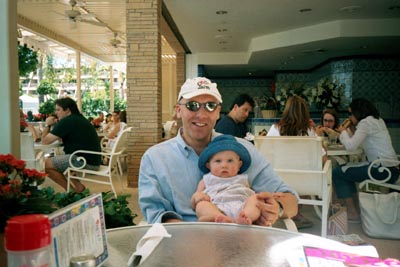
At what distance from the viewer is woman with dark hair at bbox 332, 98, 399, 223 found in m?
4.10

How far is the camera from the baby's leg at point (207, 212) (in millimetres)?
1521

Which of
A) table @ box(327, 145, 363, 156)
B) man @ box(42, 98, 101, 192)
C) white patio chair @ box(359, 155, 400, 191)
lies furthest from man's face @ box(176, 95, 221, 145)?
man @ box(42, 98, 101, 192)

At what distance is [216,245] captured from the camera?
1.10 metres

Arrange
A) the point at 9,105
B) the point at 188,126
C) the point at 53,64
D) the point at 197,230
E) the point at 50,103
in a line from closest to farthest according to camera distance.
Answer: the point at 197,230, the point at 188,126, the point at 9,105, the point at 50,103, the point at 53,64

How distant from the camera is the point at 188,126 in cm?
191

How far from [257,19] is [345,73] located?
3527mm

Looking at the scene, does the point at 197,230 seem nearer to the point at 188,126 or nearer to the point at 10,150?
the point at 188,126

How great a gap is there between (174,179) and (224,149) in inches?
10.7

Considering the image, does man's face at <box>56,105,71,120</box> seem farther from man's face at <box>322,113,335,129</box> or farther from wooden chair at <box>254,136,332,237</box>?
man's face at <box>322,113,335,129</box>

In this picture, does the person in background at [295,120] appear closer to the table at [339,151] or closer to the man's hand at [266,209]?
the table at [339,151]

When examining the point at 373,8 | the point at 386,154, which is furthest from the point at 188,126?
the point at 373,8

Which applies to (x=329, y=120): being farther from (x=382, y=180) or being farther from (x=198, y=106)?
(x=198, y=106)

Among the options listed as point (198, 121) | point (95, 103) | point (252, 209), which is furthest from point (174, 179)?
point (95, 103)

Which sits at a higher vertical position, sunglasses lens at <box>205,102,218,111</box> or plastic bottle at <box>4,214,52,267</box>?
sunglasses lens at <box>205,102,218,111</box>
